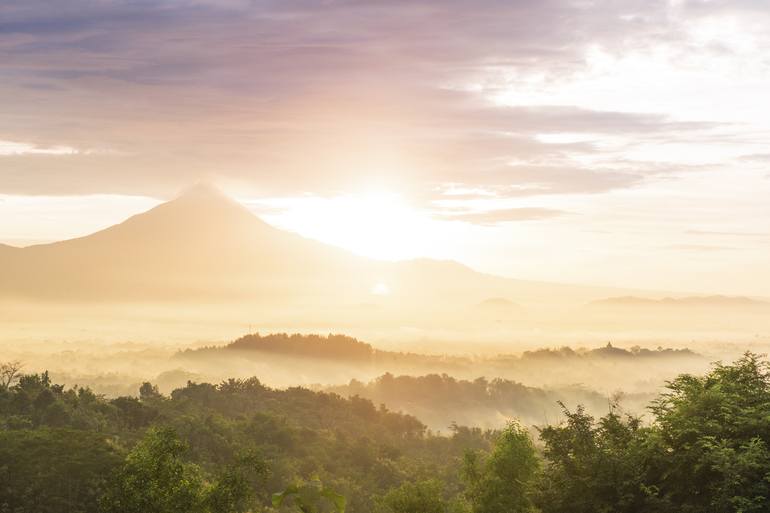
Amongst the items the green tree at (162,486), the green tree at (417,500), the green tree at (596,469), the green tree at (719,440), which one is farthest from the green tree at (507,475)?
the green tree at (162,486)

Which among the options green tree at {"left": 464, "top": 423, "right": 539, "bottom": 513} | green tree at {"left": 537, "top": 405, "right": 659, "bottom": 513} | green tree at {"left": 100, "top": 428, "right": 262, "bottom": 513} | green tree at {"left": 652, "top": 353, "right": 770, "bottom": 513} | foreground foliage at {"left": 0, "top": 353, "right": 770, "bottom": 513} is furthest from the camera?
green tree at {"left": 464, "top": 423, "right": 539, "bottom": 513}

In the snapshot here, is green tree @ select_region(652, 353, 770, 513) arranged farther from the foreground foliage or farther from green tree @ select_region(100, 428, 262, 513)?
green tree @ select_region(100, 428, 262, 513)

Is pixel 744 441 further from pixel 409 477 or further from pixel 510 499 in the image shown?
pixel 409 477

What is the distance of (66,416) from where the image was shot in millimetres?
104188

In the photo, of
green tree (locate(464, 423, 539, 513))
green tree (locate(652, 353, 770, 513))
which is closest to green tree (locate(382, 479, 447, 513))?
green tree (locate(464, 423, 539, 513))

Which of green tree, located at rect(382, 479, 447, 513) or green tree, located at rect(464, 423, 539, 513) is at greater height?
green tree, located at rect(464, 423, 539, 513)

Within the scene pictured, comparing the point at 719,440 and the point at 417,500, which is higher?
the point at 719,440

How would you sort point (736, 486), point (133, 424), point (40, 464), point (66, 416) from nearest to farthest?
point (736, 486) → point (40, 464) → point (66, 416) → point (133, 424)

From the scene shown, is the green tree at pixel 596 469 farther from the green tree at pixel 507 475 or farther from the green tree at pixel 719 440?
the green tree at pixel 507 475

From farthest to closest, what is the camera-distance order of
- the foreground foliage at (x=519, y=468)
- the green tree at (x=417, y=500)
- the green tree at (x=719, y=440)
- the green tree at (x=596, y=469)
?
1. the green tree at (x=417, y=500)
2. the green tree at (x=596, y=469)
3. the foreground foliage at (x=519, y=468)
4. the green tree at (x=719, y=440)

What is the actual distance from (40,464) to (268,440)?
6197 centimetres

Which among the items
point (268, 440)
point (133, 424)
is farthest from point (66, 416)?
point (268, 440)

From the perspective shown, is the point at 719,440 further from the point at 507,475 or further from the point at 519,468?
the point at 507,475

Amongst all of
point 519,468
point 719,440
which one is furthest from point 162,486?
point 719,440
